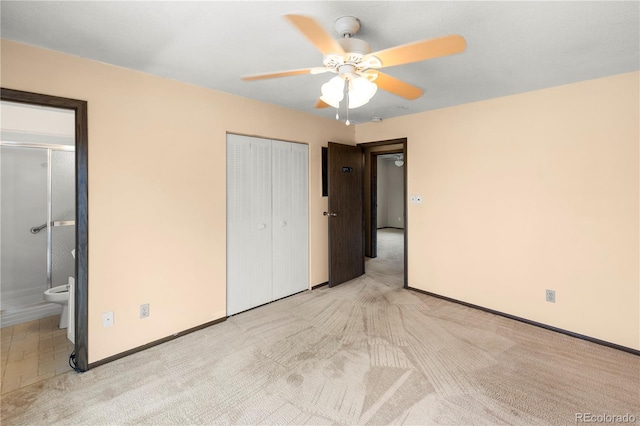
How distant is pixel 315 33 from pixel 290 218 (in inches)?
102

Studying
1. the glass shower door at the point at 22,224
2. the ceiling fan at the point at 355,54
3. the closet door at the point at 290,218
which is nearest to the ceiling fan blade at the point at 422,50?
the ceiling fan at the point at 355,54

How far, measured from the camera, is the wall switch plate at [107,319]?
2338mm

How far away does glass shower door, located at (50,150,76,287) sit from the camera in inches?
139

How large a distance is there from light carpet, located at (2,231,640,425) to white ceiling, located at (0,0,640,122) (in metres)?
2.28

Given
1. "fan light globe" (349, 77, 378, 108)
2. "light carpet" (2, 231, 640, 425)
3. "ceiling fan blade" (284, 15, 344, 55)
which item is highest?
"ceiling fan blade" (284, 15, 344, 55)

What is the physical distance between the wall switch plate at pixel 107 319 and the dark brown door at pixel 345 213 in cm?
243

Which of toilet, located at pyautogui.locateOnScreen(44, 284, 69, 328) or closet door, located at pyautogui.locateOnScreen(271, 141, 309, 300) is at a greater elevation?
closet door, located at pyautogui.locateOnScreen(271, 141, 309, 300)

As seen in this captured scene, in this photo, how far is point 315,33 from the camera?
4.38ft

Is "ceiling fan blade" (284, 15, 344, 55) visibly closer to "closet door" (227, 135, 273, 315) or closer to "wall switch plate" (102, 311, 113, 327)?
"closet door" (227, 135, 273, 315)

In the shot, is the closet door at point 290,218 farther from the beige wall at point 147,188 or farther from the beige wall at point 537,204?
the beige wall at point 537,204

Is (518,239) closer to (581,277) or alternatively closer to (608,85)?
(581,277)

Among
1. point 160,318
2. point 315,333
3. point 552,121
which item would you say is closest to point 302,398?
point 315,333

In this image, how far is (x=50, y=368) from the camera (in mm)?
2281

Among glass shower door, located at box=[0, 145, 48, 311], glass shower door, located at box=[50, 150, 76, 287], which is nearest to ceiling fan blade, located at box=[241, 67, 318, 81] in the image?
glass shower door, located at box=[50, 150, 76, 287]
